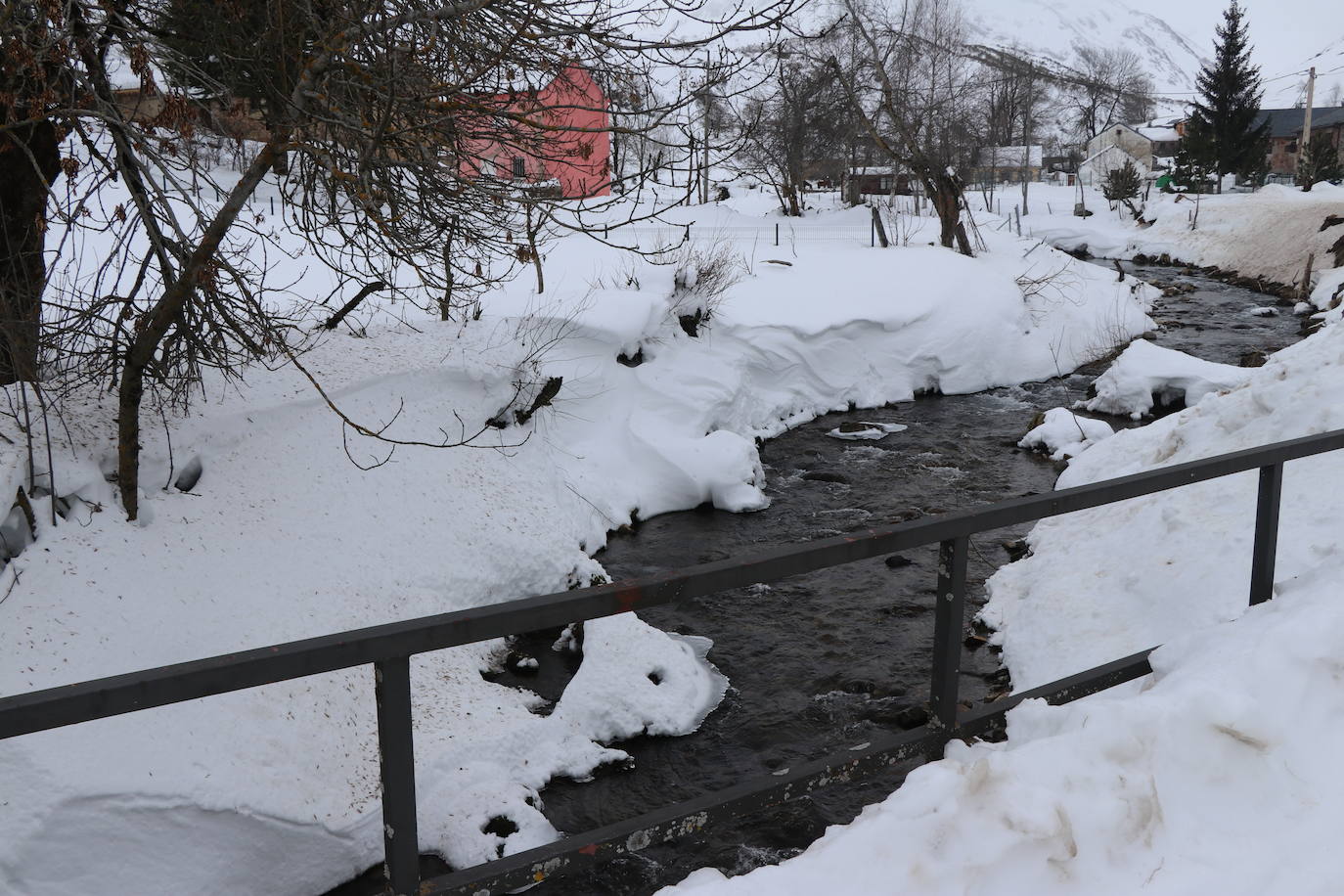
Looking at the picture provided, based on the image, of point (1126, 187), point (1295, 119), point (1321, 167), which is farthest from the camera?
point (1295, 119)

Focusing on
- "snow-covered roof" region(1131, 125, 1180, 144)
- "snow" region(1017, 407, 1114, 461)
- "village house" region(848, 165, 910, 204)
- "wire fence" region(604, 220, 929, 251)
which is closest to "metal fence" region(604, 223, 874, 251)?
"wire fence" region(604, 220, 929, 251)

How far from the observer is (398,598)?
757 centimetres

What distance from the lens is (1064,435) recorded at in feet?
41.9

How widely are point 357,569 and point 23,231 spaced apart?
3639 mm

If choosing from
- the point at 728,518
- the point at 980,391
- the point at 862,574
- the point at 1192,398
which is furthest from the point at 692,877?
the point at 980,391

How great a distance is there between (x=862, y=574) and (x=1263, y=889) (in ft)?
22.3

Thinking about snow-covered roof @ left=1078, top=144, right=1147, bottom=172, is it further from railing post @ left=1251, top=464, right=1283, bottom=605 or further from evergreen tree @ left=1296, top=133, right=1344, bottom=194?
railing post @ left=1251, top=464, right=1283, bottom=605

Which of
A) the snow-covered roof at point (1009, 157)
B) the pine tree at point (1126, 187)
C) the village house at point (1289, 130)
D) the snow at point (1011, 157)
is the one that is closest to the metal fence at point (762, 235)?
the pine tree at point (1126, 187)

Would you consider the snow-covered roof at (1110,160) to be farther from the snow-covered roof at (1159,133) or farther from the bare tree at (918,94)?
the bare tree at (918,94)

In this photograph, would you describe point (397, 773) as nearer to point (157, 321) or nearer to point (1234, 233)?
point (157, 321)

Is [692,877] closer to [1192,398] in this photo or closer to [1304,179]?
[1192,398]

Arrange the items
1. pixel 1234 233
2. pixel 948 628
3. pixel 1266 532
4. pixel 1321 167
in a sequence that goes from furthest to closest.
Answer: pixel 1321 167, pixel 1234 233, pixel 1266 532, pixel 948 628

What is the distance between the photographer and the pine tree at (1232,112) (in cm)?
4975

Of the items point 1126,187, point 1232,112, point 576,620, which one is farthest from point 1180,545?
point 1232,112
